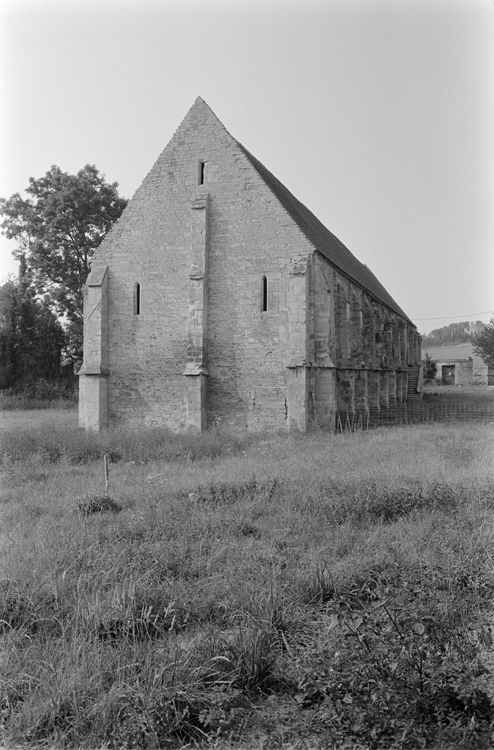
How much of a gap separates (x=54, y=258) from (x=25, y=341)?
18.3 ft

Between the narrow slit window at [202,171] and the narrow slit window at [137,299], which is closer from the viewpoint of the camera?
the narrow slit window at [202,171]

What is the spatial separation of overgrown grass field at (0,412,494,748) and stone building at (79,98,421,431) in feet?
28.4

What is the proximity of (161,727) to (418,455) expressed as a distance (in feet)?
31.9

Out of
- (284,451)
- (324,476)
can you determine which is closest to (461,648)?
(324,476)

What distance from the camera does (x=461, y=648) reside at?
12.3ft

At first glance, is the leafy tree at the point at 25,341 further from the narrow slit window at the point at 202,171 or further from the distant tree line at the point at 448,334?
the distant tree line at the point at 448,334

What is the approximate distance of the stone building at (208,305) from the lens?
17.8 m

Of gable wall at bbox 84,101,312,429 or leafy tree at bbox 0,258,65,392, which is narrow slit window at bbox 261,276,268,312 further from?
leafy tree at bbox 0,258,65,392

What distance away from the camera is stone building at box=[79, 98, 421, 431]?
17766mm

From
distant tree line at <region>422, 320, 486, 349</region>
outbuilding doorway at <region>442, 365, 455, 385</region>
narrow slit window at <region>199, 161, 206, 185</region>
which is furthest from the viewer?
distant tree line at <region>422, 320, 486, 349</region>

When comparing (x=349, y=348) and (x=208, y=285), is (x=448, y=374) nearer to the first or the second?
(x=349, y=348)

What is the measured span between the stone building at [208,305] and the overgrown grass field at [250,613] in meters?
8.65

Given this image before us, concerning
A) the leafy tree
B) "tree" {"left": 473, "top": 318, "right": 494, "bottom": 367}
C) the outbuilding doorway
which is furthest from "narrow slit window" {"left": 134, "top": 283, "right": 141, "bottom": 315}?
the outbuilding doorway

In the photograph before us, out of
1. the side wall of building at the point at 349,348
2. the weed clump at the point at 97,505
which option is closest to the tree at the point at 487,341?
the side wall of building at the point at 349,348
